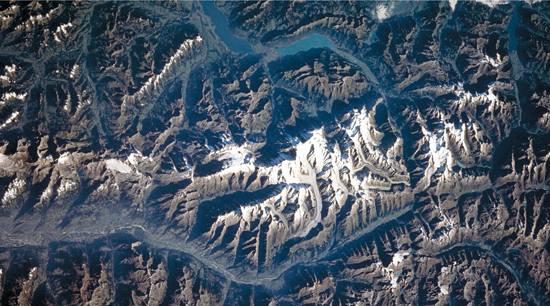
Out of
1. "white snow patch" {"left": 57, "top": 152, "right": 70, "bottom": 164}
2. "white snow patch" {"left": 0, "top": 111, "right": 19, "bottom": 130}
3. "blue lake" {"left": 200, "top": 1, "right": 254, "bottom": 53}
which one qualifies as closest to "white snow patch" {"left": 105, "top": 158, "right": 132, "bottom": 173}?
"white snow patch" {"left": 57, "top": 152, "right": 70, "bottom": 164}

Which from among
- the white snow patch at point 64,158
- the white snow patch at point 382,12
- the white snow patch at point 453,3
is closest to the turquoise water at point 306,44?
the white snow patch at point 382,12

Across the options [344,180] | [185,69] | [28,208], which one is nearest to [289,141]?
[344,180]

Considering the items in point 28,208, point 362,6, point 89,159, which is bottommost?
point 28,208

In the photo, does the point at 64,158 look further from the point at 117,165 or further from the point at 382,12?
the point at 382,12

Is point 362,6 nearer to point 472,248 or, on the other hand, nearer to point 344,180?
point 344,180

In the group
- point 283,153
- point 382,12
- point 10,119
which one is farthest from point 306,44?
point 10,119

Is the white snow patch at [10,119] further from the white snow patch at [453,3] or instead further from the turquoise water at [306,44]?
the white snow patch at [453,3]
